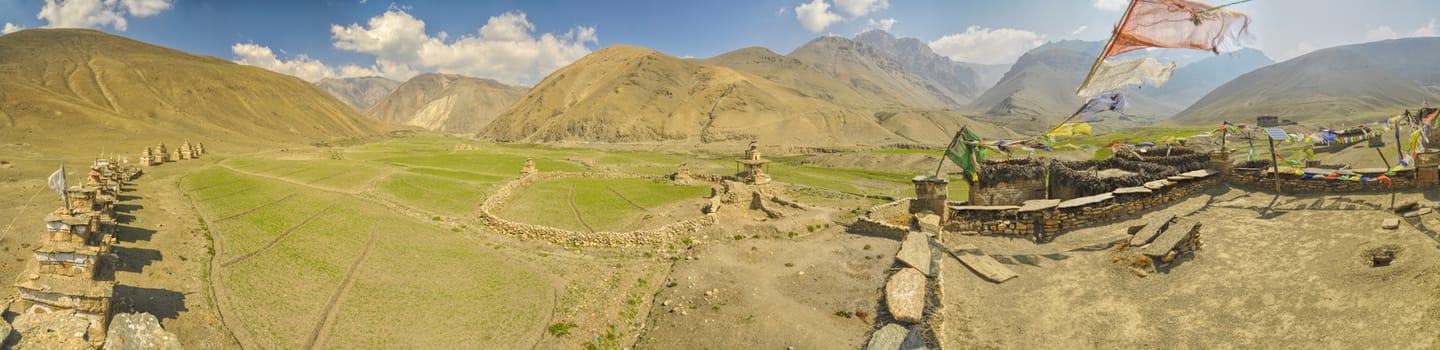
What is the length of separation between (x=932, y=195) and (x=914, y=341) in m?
6.34

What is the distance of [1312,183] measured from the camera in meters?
10.6

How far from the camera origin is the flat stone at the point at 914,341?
7.77 metres

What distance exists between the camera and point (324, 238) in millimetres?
17797

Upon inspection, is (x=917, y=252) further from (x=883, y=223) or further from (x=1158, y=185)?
(x=1158, y=185)

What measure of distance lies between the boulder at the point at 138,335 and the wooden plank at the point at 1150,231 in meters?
18.0

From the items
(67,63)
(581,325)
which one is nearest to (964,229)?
(581,325)

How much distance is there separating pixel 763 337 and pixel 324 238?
16.1m

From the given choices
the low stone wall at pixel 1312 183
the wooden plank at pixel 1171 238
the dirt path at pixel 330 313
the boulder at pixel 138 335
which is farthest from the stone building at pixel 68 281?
the low stone wall at pixel 1312 183

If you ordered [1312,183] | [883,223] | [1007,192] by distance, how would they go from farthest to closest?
[1007,192] < [883,223] < [1312,183]

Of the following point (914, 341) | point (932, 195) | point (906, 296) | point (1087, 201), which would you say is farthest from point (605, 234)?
point (1087, 201)

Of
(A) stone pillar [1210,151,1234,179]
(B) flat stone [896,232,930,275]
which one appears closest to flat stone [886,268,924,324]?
(B) flat stone [896,232,930,275]

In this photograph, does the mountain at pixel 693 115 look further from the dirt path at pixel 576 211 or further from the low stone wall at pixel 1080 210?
the low stone wall at pixel 1080 210

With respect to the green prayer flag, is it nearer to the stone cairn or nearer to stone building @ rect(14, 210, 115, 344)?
the stone cairn

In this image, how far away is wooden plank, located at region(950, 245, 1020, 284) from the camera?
9.75m
